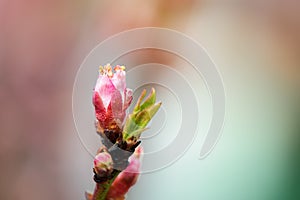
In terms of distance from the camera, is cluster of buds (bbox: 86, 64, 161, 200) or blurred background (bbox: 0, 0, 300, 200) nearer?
cluster of buds (bbox: 86, 64, 161, 200)

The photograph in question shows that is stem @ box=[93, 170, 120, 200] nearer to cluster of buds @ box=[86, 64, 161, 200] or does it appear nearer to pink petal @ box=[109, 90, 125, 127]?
cluster of buds @ box=[86, 64, 161, 200]

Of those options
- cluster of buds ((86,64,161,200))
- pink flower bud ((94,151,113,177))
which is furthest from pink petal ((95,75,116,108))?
pink flower bud ((94,151,113,177))

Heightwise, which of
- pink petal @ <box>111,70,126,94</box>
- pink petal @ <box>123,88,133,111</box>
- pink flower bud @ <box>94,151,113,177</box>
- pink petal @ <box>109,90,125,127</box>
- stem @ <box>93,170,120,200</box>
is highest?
pink petal @ <box>111,70,126,94</box>

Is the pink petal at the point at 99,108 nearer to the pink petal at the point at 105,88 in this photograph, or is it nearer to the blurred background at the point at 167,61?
the pink petal at the point at 105,88

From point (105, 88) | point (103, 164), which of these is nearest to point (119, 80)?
point (105, 88)

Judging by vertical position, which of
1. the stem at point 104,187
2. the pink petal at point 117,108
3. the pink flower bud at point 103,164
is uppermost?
the pink petal at point 117,108

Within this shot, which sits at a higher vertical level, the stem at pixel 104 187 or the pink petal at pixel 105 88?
the pink petal at pixel 105 88

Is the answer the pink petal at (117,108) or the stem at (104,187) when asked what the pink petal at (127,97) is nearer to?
the pink petal at (117,108)

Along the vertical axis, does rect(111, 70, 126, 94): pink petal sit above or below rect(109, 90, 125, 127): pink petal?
above

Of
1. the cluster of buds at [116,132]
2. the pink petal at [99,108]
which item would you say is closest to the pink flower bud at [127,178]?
the cluster of buds at [116,132]

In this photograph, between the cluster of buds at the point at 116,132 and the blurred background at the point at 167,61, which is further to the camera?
the blurred background at the point at 167,61
